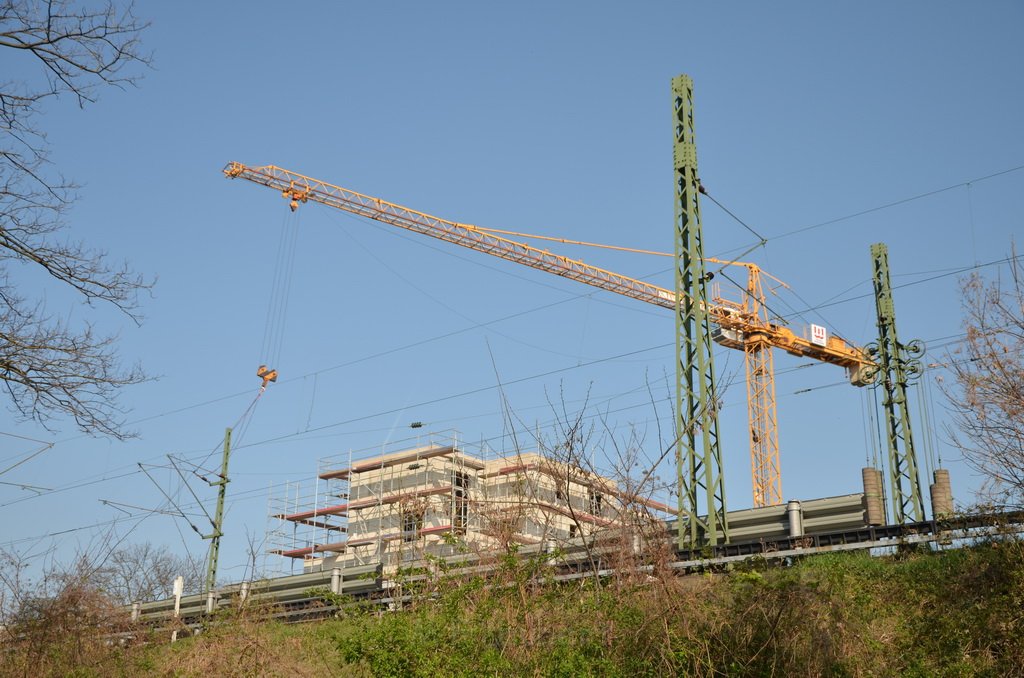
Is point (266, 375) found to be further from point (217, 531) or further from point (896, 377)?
point (896, 377)

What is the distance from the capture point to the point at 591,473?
54.9ft

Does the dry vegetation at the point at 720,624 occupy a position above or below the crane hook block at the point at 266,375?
below

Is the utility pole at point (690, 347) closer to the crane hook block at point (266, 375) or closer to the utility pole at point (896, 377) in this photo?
the utility pole at point (896, 377)

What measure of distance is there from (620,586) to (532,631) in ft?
4.96

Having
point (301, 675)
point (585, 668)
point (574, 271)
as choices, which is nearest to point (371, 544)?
point (574, 271)

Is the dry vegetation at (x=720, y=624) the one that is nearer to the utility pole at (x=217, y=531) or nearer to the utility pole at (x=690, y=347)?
the utility pole at (x=690, y=347)

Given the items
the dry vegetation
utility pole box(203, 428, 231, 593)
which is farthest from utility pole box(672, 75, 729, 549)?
utility pole box(203, 428, 231, 593)

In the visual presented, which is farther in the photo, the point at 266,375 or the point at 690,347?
the point at 266,375

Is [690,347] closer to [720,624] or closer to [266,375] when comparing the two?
[720,624]

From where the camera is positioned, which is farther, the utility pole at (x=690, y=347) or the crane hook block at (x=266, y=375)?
the crane hook block at (x=266, y=375)

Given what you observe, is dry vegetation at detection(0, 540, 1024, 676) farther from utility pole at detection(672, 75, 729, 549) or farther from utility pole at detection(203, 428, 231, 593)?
utility pole at detection(203, 428, 231, 593)

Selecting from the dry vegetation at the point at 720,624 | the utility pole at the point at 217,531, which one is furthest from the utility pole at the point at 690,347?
the utility pole at the point at 217,531

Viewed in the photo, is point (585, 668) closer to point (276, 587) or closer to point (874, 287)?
point (874, 287)

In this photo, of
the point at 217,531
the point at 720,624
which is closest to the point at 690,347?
A: the point at 720,624
